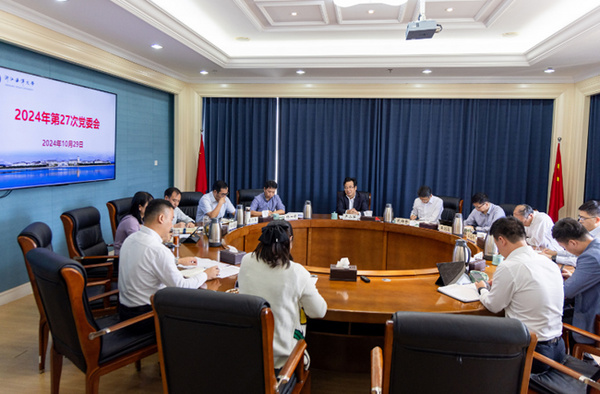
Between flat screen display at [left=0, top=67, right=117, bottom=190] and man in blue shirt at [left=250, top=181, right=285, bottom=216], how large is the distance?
182cm

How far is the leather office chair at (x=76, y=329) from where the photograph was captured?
6.23 ft

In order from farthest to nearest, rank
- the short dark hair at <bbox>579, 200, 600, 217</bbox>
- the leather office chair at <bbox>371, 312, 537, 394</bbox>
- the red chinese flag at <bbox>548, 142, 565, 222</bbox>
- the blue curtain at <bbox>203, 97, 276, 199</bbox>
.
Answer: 1. the blue curtain at <bbox>203, 97, 276, 199</bbox>
2. the red chinese flag at <bbox>548, 142, 565, 222</bbox>
3. the short dark hair at <bbox>579, 200, 600, 217</bbox>
4. the leather office chair at <bbox>371, 312, 537, 394</bbox>

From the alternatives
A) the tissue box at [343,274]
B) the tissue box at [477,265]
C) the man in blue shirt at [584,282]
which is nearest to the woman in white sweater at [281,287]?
the tissue box at [343,274]

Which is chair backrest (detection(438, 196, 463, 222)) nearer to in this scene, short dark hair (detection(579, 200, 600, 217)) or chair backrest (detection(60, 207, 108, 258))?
short dark hair (detection(579, 200, 600, 217))

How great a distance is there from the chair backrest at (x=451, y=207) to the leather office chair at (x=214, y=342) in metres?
4.21

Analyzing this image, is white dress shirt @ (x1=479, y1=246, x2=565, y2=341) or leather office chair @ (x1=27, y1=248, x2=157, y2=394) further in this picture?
white dress shirt @ (x1=479, y1=246, x2=565, y2=341)

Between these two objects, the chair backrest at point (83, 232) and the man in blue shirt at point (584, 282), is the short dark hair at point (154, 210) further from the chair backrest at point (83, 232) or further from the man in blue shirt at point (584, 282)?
the man in blue shirt at point (584, 282)

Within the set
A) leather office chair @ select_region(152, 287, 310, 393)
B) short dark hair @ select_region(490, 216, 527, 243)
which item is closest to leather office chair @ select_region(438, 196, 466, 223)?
short dark hair @ select_region(490, 216, 527, 243)

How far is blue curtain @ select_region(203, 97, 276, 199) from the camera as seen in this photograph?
267 inches

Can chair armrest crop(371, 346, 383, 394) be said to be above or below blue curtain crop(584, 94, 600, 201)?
below

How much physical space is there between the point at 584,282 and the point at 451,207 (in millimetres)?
3033

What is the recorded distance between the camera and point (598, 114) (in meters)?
5.51

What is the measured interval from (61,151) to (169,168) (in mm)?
2407

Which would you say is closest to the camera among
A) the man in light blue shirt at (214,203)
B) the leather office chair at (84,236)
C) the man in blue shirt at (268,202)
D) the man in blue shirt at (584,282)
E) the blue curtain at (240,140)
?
the man in blue shirt at (584,282)
